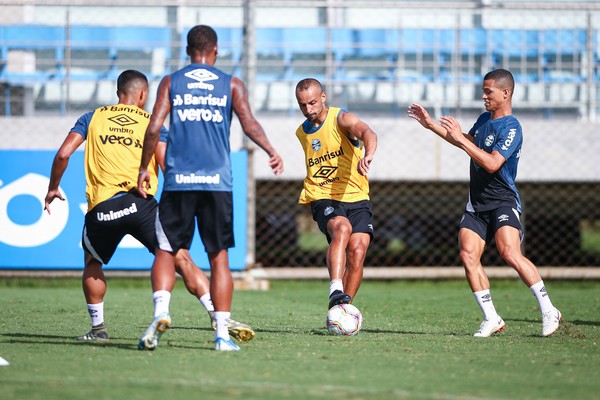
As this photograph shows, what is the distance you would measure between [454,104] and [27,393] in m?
10.8

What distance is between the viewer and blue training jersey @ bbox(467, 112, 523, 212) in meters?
7.03

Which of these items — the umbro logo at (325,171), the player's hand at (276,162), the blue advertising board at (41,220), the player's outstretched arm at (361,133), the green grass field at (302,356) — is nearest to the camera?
the green grass field at (302,356)

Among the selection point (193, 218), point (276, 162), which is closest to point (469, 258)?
point (276, 162)

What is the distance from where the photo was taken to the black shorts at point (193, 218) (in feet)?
18.9

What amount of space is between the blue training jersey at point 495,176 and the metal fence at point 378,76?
477 centimetres

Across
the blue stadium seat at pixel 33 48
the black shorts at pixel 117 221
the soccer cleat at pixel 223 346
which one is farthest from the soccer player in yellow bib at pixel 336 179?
the blue stadium seat at pixel 33 48

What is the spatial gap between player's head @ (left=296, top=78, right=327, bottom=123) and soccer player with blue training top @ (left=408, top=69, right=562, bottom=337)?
77 cm

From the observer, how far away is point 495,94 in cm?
710

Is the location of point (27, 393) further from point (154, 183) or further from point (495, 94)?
point (495, 94)

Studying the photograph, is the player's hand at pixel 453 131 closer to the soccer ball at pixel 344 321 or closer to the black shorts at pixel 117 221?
the soccer ball at pixel 344 321

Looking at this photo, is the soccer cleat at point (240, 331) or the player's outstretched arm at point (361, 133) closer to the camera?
the soccer cleat at point (240, 331)

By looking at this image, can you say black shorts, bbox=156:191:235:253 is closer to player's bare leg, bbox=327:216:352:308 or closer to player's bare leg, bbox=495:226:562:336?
player's bare leg, bbox=327:216:352:308

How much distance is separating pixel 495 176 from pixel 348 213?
3.87 ft

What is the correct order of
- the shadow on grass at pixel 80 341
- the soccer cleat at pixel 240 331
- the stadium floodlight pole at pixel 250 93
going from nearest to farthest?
the shadow on grass at pixel 80 341
the soccer cleat at pixel 240 331
the stadium floodlight pole at pixel 250 93
